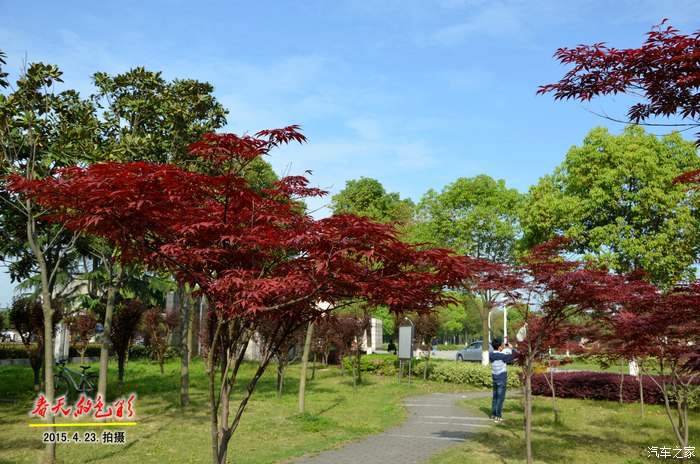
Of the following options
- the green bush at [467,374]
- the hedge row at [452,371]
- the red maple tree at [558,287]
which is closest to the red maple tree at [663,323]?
the red maple tree at [558,287]

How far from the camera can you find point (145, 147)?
11.5m

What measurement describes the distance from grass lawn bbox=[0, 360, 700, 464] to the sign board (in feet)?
9.66

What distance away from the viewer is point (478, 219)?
104 feet

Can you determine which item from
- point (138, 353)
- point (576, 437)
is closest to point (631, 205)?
point (576, 437)

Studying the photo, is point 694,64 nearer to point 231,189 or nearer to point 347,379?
point 231,189

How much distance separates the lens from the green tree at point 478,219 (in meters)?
31.7

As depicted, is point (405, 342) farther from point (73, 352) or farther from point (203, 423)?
point (73, 352)

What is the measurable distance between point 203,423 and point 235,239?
7.62 meters

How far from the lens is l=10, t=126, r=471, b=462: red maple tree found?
4855 millimetres

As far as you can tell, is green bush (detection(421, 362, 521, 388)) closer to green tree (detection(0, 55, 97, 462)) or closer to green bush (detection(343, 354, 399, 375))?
green bush (detection(343, 354, 399, 375))

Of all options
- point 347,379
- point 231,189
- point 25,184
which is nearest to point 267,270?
point 231,189

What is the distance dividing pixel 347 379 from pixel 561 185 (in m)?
13.2

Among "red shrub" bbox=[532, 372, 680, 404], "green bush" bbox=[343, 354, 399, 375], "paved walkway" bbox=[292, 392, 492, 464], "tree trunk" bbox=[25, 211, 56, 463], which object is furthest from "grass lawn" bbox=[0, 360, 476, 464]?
"green bush" bbox=[343, 354, 399, 375]

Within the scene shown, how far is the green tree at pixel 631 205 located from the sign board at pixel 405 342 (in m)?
7.66
